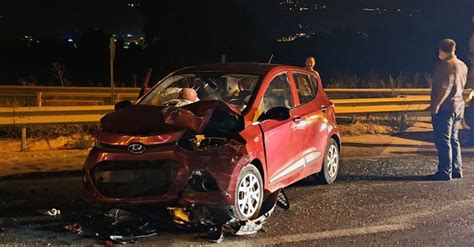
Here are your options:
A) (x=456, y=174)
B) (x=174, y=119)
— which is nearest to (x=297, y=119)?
(x=174, y=119)

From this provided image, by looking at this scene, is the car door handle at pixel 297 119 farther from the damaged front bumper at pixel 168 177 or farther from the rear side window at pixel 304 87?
the damaged front bumper at pixel 168 177

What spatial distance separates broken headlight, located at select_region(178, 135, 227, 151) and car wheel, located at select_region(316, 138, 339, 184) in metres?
2.58

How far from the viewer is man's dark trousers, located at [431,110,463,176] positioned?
849cm

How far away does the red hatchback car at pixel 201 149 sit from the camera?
556 cm

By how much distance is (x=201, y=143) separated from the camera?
5688mm

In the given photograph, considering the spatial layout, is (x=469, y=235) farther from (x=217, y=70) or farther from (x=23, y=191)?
(x=23, y=191)

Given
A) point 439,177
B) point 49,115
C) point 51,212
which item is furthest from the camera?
point 49,115

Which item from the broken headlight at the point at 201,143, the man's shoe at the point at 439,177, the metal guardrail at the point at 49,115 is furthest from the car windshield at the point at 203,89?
the metal guardrail at the point at 49,115

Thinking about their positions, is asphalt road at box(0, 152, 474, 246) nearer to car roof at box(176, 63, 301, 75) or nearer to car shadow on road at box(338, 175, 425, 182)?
car shadow on road at box(338, 175, 425, 182)

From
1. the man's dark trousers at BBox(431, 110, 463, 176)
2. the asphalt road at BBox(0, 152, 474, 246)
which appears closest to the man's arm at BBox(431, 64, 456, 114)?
the man's dark trousers at BBox(431, 110, 463, 176)

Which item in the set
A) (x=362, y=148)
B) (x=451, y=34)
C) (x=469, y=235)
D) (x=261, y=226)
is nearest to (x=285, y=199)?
(x=261, y=226)

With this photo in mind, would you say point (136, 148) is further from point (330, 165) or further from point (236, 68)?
point (330, 165)

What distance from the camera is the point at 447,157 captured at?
848 cm

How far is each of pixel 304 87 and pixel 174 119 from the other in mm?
2542
